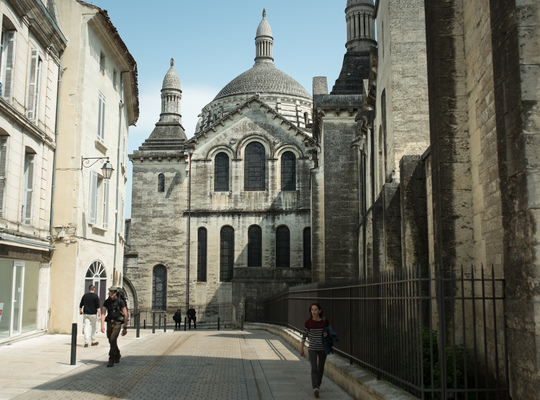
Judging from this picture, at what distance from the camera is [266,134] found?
137ft

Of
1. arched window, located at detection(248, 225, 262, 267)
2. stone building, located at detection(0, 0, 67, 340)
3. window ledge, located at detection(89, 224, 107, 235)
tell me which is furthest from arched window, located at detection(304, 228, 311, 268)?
stone building, located at detection(0, 0, 67, 340)

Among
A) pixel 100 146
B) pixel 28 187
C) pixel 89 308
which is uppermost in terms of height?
pixel 100 146

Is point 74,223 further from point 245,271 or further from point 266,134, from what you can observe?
point 266,134

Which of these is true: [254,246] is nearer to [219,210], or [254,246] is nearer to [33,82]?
[219,210]

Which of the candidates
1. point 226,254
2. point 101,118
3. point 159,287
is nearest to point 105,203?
point 101,118

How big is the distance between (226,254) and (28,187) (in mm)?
25089

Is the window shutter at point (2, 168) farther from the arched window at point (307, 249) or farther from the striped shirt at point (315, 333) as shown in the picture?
the arched window at point (307, 249)

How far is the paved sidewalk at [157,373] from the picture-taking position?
8.79 meters

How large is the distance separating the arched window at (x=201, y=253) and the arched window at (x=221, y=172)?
9.85ft

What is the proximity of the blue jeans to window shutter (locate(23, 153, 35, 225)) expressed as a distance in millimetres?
9976

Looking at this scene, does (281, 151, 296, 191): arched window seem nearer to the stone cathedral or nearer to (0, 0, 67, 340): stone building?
the stone cathedral

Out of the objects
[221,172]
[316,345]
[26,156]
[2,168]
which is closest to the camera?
[316,345]

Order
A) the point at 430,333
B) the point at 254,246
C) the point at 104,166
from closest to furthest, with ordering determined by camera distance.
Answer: the point at 430,333 → the point at 104,166 → the point at 254,246

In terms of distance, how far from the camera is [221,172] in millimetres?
41750
